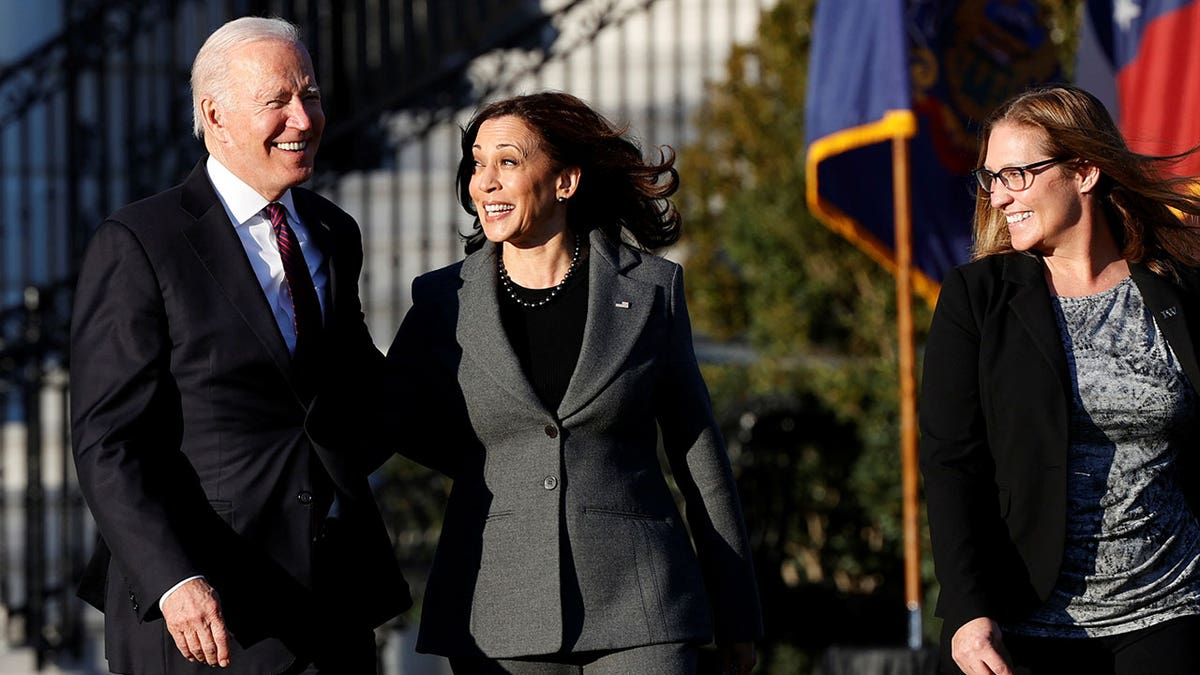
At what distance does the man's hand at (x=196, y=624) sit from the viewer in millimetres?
3326

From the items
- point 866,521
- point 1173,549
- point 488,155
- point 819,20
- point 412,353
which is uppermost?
point 819,20

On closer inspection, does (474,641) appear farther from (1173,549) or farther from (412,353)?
(1173,549)

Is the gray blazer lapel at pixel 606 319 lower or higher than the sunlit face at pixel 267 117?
lower

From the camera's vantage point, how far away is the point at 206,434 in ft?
11.8

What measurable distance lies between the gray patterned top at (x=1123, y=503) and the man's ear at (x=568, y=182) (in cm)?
111

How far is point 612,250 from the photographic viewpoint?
4.21 meters

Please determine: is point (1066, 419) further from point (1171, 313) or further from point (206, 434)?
point (206, 434)

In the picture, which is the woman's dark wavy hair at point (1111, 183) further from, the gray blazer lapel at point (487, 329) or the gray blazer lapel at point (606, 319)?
the gray blazer lapel at point (487, 329)

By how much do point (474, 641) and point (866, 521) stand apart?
16.8 feet

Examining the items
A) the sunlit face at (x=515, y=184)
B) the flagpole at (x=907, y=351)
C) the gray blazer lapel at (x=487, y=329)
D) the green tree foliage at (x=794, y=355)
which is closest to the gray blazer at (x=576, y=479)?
the gray blazer lapel at (x=487, y=329)

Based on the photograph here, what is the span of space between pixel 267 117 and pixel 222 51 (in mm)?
165

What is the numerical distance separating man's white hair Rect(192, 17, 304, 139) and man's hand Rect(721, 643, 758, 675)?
1.52m

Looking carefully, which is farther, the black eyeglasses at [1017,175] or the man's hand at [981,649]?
the black eyeglasses at [1017,175]

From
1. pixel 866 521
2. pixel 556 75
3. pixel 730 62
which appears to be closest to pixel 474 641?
pixel 866 521
